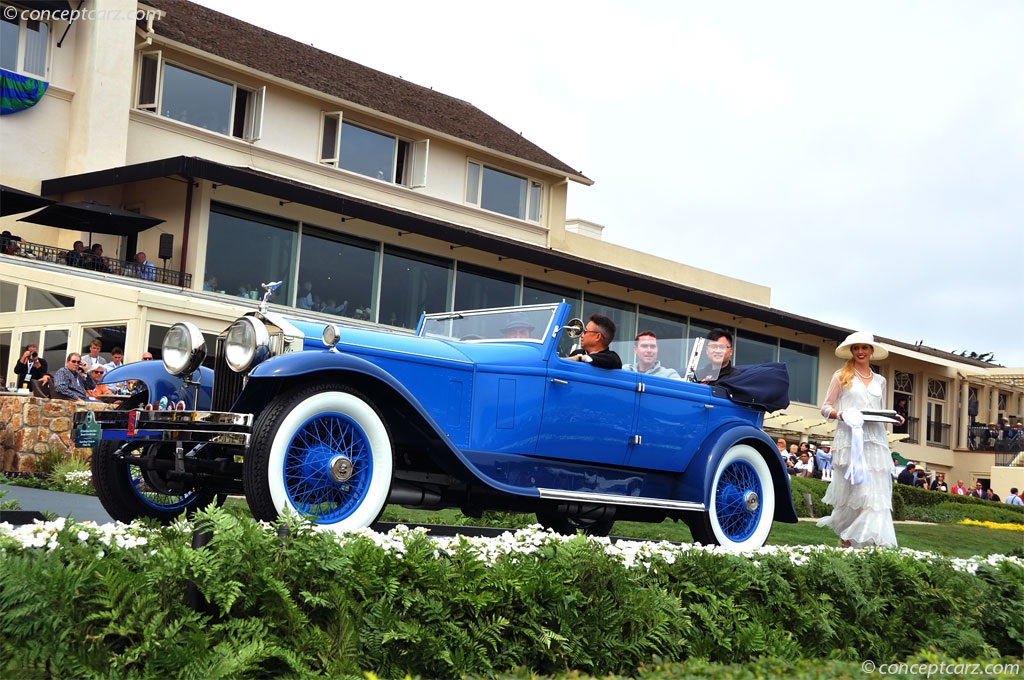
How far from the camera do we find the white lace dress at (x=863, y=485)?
344 inches

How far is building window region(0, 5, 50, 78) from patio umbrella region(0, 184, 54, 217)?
4.04 meters

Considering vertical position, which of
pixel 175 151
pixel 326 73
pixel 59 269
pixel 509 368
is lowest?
pixel 509 368

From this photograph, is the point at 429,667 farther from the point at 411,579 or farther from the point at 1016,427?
Answer: the point at 1016,427

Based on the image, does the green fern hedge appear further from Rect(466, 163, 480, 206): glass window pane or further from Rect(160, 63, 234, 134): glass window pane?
Rect(466, 163, 480, 206): glass window pane

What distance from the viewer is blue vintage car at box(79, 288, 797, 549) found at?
19.5 feet

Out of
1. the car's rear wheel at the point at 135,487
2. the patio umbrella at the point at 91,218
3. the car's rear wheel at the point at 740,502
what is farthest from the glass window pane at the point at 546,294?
the car's rear wheel at the point at 135,487

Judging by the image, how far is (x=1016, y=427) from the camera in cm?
4166

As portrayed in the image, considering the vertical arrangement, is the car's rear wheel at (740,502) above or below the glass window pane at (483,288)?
below

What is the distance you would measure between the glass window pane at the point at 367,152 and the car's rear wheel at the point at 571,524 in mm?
19504

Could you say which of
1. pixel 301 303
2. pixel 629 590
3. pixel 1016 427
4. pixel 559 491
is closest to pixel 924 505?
pixel 301 303

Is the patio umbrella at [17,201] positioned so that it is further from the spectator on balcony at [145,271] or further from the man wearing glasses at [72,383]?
the man wearing glasses at [72,383]

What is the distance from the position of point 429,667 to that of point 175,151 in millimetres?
21299

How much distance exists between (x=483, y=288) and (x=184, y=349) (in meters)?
18.7

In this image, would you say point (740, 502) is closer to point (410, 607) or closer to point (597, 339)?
point (597, 339)
